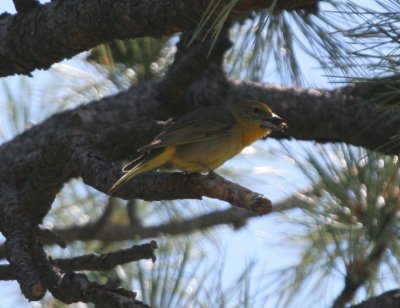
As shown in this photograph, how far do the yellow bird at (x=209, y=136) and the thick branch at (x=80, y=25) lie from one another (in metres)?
0.48

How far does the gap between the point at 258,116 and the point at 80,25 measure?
110 cm

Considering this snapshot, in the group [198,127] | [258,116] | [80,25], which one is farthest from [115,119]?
[80,25]

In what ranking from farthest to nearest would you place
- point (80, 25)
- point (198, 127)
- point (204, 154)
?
point (198, 127) < point (204, 154) < point (80, 25)

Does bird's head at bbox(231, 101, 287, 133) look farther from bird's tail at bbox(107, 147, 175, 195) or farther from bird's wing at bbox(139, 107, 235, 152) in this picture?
bird's tail at bbox(107, 147, 175, 195)

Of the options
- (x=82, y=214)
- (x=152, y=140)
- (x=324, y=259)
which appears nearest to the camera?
(x=152, y=140)

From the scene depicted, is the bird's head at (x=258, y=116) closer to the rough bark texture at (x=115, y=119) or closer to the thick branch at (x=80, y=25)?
the rough bark texture at (x=115, y=119)

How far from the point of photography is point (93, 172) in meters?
2.70

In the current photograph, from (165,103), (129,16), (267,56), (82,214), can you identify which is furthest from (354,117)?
(82,214)

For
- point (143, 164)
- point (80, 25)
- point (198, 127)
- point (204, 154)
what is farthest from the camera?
point (198, 127)

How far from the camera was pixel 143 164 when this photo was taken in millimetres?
3150

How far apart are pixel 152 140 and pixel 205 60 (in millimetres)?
354

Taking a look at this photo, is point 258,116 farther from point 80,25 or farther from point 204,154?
point 80,25

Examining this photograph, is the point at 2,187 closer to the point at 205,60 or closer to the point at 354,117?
the point at 205,60

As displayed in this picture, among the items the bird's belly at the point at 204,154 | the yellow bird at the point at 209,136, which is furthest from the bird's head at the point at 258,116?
the bird's belly at the point at 204,154
